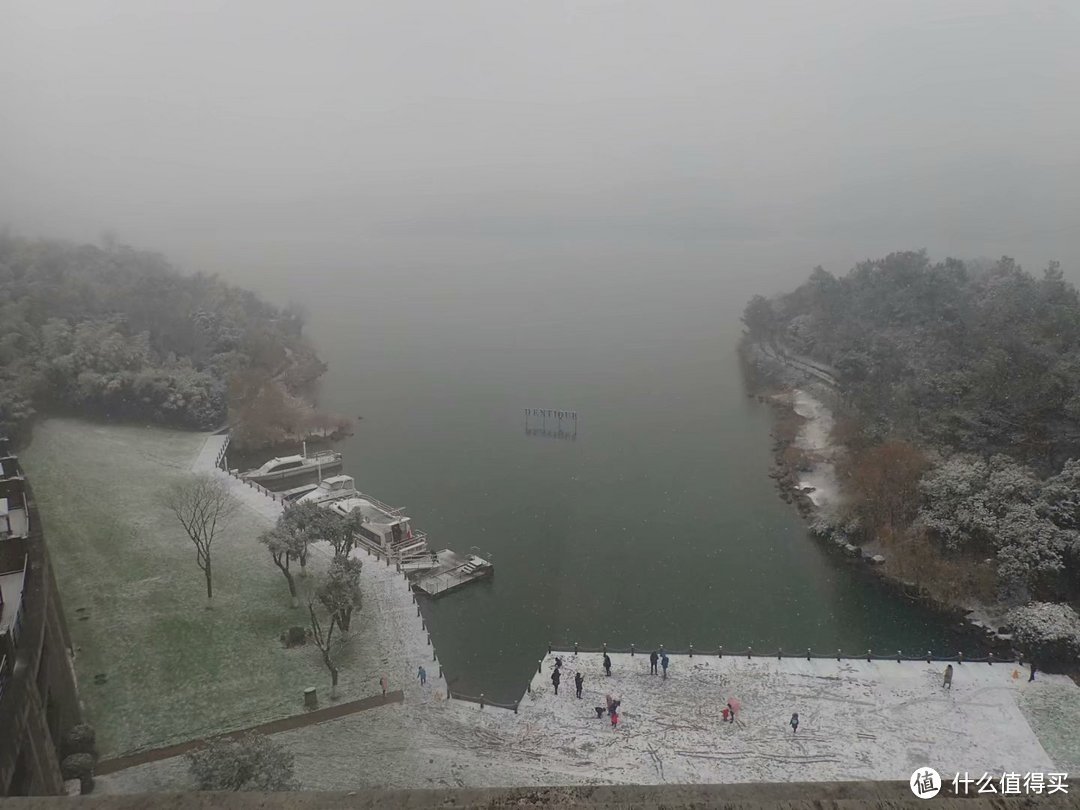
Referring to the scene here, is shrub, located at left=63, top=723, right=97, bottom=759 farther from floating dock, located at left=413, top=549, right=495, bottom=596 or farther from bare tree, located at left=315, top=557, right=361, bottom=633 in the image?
floating dock, located at left=413, top=549, right=495, bottom=596

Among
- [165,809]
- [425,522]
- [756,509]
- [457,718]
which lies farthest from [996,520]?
[165,809]

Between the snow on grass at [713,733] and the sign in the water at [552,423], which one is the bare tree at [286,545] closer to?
the snow on grass at [713,733]

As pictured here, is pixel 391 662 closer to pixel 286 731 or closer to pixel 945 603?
pixel 286 731

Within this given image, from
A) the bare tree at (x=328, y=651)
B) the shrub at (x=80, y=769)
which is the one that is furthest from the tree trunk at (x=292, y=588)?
the shrub at (x=80, y=769)

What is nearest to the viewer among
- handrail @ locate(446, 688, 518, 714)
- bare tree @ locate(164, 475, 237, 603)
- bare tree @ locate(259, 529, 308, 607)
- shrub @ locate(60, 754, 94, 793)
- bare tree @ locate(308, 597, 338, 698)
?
shrub @ locate(60, 754, 94, 793)

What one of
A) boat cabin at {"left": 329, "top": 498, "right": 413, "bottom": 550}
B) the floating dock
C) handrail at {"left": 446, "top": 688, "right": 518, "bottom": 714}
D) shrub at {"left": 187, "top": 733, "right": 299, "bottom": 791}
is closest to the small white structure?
boat cabin at {"left": 329, "top": 498, "right": 413, "bottom": 550}

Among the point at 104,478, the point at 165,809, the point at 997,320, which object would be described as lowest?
the point at 104,478
